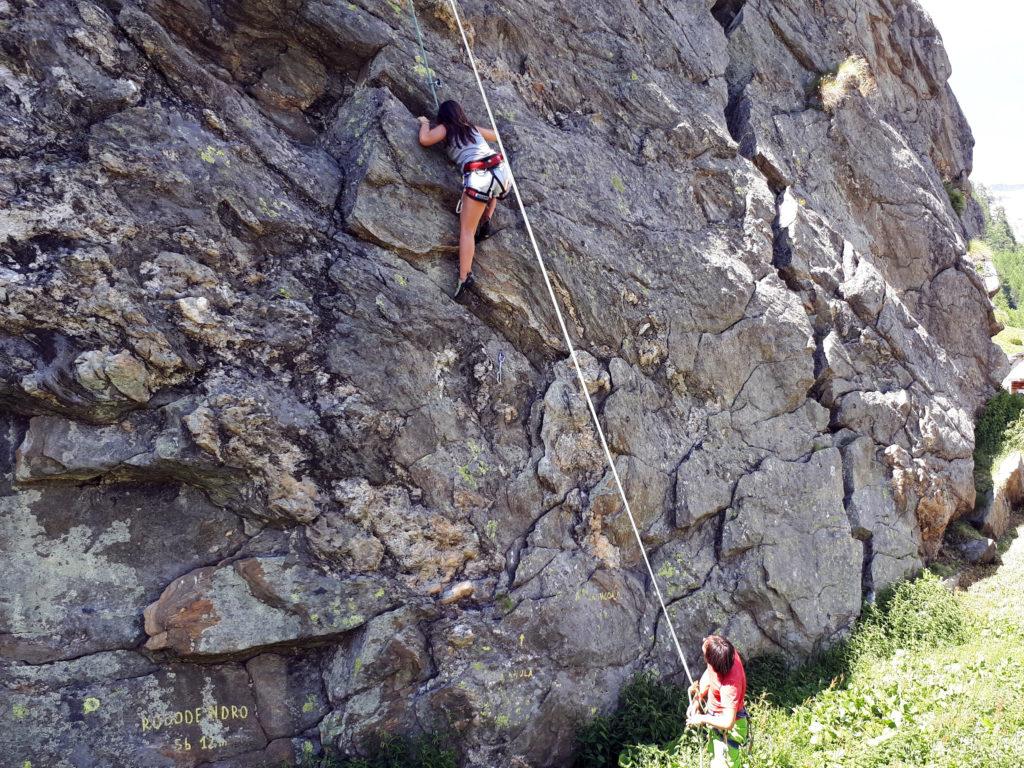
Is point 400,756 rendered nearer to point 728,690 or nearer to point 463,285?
point 728,690

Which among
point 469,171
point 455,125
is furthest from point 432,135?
point 469,171

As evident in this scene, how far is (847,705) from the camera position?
716 centimetres

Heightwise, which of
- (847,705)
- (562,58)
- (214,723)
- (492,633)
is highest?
(562,58)

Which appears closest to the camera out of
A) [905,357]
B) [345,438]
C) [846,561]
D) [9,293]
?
[9,293]

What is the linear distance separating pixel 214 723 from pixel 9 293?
3732 mm

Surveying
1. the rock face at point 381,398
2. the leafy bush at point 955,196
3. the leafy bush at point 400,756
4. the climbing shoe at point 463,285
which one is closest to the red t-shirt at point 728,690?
the rock face at point 381,398

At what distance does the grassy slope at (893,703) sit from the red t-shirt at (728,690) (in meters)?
0.84

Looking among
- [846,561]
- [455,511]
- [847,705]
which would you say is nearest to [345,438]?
[455,511]

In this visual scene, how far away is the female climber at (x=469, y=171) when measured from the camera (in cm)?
717

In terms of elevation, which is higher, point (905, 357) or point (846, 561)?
point (905, 357)

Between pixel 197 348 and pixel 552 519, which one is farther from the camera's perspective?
pixel 552 519

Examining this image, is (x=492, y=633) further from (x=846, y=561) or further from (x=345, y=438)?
(x=846, y=561)

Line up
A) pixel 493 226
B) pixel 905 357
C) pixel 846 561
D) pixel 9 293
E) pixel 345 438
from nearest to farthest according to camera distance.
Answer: pixel 9 293, pixel 345 438, pixel 493 226, pixel 846 561, pixel 905 357

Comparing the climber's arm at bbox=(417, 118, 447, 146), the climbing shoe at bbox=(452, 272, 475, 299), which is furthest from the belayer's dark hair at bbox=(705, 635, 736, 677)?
the climber's arm at bbox=(417, 118, 447, 146)
